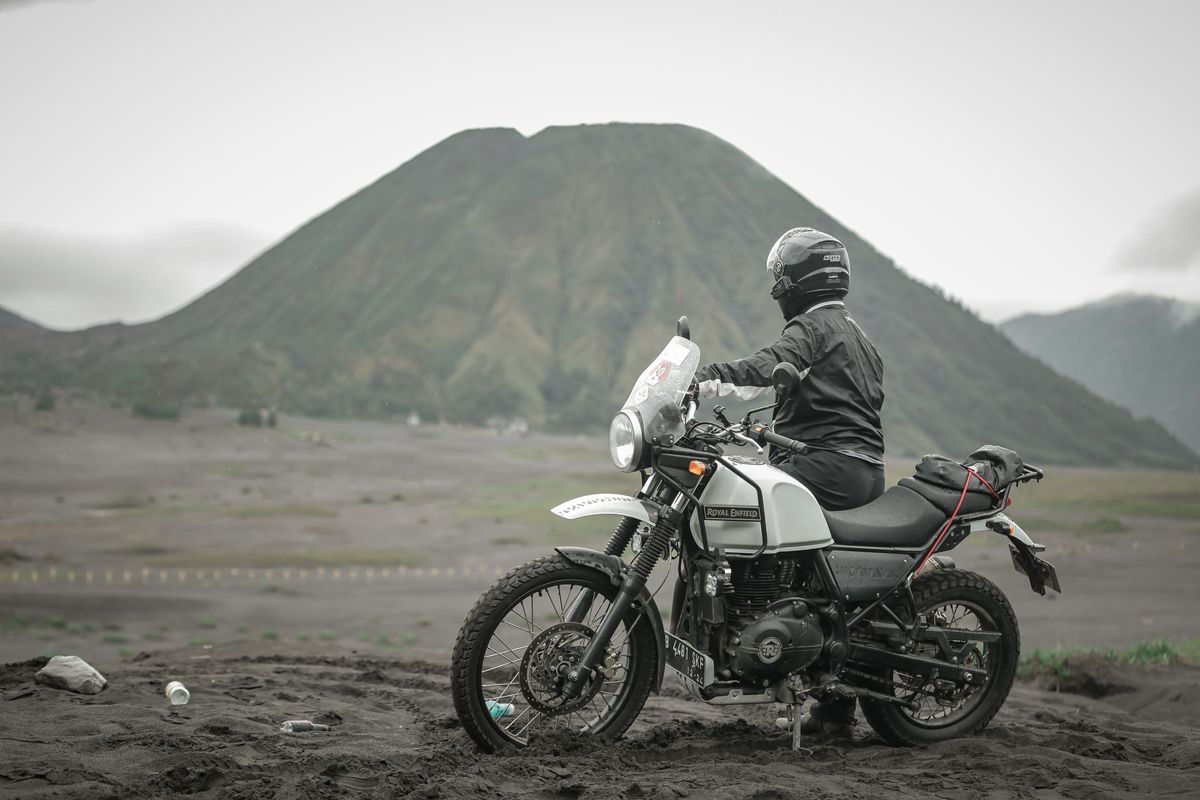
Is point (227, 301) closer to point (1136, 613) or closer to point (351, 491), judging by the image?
point (351, 491)

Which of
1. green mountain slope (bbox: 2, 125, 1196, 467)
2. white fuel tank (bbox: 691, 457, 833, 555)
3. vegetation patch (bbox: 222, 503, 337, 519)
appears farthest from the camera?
green mountain slope (bbox: 2, 125, 1196, 467)

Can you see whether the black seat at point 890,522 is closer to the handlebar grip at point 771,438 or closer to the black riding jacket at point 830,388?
the black riding jacket at point 830,388

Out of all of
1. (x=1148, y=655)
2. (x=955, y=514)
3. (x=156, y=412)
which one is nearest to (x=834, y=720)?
(x=955, y=514)

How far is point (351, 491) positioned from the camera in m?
47.7

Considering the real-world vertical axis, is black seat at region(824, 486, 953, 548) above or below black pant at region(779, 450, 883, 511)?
below

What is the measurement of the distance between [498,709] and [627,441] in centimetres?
120

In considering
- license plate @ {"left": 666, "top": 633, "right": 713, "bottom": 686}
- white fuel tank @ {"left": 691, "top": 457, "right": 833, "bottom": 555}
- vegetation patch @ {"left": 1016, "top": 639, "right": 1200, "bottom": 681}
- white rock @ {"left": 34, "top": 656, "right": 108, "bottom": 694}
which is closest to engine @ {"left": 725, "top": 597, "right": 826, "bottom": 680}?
license plate @ {"left": 666, "top": 633, "right": 713, "bottom": 686}

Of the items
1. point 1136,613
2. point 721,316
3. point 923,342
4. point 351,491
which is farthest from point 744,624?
point 923,342

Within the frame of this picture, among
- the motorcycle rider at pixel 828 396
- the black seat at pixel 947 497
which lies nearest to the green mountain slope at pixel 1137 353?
the black seat at pixel 947 497

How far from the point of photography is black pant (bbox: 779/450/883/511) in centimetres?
475

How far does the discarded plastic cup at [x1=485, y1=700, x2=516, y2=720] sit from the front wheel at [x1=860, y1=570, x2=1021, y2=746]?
160cm

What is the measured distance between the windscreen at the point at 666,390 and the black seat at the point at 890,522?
848mm

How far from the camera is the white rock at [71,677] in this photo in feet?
18.2

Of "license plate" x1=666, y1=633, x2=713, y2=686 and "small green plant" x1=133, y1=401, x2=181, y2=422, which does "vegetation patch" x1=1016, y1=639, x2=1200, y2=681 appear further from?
"small green plant" x1=133, y1=401, x2=181, y2=422
